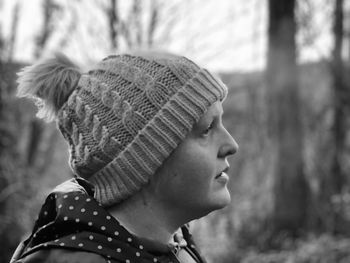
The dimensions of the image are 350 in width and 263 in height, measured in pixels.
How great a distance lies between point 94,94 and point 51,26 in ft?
25.4

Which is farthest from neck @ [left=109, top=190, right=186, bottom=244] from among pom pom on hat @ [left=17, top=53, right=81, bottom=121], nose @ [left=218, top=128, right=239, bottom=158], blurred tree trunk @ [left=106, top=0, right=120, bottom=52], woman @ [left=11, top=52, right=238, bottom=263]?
blurred tree trunk @ [left=106, top=0, right=120, bottom=52]

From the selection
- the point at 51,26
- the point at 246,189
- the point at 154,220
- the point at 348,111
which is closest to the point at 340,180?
the point at 348,111

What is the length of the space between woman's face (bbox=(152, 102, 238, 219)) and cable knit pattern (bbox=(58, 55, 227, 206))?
34mm

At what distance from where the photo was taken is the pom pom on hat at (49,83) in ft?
6.86

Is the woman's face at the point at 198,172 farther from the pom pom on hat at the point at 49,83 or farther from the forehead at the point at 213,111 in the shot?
the pom pom on hat at the point at 49,83

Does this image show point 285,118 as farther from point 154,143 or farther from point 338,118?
point 154,143

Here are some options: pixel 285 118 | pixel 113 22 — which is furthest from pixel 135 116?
pixel 285 118

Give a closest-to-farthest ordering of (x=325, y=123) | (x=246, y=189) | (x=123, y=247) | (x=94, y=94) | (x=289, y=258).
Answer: (x=123, y=247) < (x=94, y=94) < (x=289, y=258) < (x=325, y=123) < (x=246, y=189)

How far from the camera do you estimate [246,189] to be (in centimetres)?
1074

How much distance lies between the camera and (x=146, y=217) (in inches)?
76.3

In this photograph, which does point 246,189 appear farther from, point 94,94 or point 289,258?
point 94,94

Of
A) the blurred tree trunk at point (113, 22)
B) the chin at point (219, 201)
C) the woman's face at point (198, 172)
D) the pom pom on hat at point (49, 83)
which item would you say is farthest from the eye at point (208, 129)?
the blurred tree trunk at point (113, 22)

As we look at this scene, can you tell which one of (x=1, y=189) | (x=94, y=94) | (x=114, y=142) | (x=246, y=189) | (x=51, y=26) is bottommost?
(x=246, y=189)

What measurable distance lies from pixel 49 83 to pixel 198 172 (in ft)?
1.96
